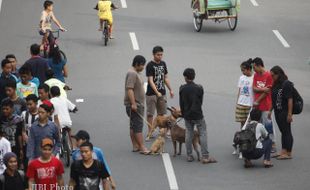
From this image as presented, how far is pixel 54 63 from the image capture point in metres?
24.0

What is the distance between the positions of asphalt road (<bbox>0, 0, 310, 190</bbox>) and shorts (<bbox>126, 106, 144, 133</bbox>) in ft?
1.82

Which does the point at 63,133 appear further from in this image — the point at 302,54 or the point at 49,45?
the point at 302,54

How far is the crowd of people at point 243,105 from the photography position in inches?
861

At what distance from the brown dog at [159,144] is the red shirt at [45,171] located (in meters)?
5.35

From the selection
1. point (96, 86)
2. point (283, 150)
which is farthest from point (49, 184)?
point (96, 86)

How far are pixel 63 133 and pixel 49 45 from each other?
5.86 meters

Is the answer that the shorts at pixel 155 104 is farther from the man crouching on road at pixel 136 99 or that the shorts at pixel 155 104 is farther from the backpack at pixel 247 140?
the backpack at pixel 247 140

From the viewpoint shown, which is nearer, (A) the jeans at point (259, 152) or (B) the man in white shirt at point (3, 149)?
(B) the man in white shirt at point (3, 149)

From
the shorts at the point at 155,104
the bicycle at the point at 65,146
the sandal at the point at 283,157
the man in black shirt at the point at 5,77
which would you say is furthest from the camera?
the shorts at the point at 155,104

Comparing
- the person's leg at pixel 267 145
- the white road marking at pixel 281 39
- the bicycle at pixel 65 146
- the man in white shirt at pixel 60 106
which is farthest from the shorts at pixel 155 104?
the white road marking at pixel 281 39

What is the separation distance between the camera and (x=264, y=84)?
75.0ft

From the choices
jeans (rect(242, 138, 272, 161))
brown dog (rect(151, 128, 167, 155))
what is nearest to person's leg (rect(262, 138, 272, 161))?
jeans (rect(242, 138, 272, 161))

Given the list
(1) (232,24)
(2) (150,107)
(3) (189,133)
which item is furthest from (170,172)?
(1) (232,24)

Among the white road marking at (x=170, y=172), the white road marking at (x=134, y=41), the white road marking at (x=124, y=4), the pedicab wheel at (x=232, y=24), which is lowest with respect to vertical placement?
the white road marking at (x=170, y=172)
